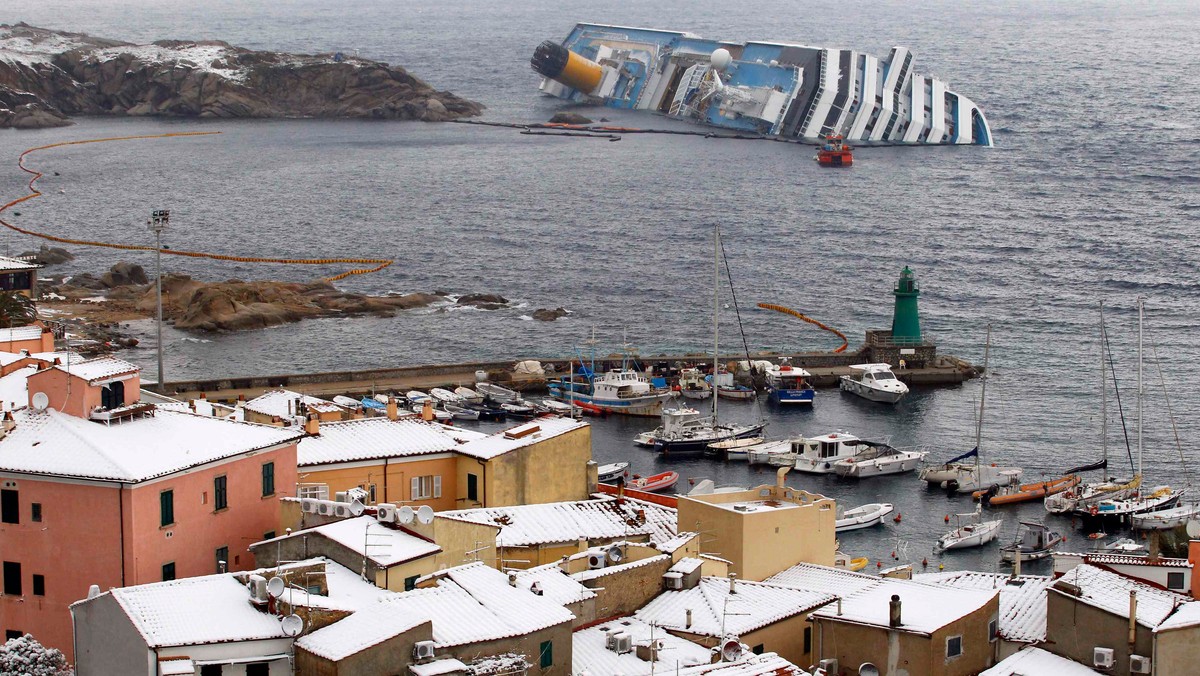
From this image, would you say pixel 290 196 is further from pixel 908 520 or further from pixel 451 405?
pixel 908 520

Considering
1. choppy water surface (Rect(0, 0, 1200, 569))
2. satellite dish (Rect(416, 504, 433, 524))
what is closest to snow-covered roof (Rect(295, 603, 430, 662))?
satellite dish (Rect(416, 504, 433, 524))

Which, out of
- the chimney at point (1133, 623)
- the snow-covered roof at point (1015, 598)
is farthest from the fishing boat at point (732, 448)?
the chimney at point (1133, 623)

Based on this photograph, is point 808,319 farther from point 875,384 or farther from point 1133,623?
point 1133,623

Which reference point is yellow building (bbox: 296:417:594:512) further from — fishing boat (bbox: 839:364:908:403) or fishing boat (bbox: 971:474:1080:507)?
fishing boat (bbox: 839:364:908:403)

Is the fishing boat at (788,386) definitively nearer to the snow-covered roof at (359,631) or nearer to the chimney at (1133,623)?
the chimney at (1133,623)

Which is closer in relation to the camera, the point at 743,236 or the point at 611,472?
the point at 611,472

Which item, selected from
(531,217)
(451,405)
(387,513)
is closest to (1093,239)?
(531,217)

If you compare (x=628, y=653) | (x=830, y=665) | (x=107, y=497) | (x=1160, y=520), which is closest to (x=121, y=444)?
(x=107, y=497)
